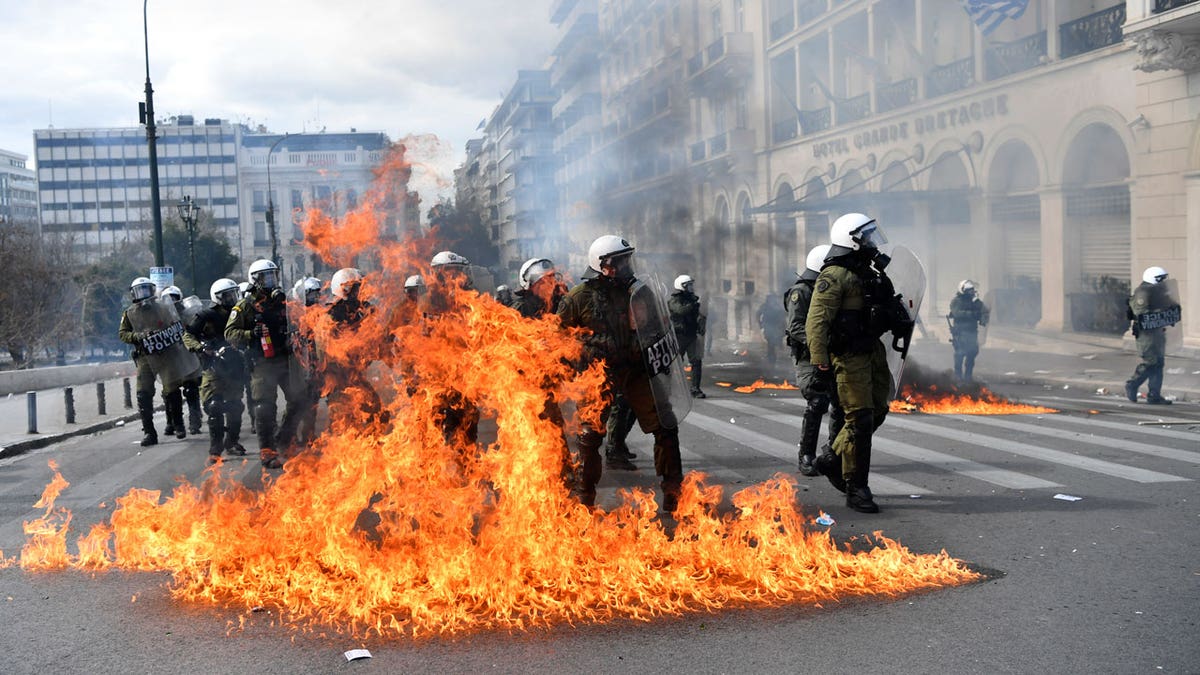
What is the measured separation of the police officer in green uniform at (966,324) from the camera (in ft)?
48.3

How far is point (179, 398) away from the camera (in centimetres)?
1130

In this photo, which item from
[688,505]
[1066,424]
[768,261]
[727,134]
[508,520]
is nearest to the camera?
[508,520]

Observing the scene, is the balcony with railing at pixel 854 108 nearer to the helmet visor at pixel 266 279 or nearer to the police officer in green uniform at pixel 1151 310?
the police officer in green uniform at pixel 1151 310

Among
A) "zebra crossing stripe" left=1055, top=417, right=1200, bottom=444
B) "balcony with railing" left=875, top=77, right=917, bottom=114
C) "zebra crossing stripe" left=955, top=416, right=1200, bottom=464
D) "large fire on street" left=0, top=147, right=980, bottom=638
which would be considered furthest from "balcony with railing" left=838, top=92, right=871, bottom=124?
"large fire on street" left=0, top=147, right=980, bottom=638

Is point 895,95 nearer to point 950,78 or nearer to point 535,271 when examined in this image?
point 950,78

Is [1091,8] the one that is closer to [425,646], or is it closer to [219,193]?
[425,646]

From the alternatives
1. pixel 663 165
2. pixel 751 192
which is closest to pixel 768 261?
pixel 751 192

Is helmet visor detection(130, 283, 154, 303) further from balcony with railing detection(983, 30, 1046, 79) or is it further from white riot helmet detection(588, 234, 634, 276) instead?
balcony with railing detection(983, 30, 1046, 79)

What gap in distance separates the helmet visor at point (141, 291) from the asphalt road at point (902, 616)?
3.68 meters

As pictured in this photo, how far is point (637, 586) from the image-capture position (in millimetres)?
4555

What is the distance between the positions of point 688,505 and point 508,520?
1.36 metres

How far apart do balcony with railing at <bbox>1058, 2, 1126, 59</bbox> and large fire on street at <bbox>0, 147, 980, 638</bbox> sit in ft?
47.2

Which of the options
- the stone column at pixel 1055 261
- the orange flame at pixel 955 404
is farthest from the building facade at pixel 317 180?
the stone column at pixel 1055 261

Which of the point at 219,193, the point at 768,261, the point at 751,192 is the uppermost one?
the point at 219,193
